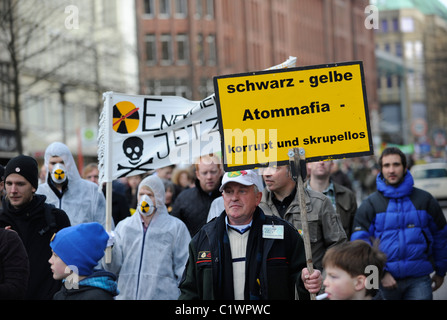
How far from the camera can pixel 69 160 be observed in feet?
29.7

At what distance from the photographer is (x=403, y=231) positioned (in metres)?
7.84

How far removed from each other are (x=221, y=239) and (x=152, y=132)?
329cm

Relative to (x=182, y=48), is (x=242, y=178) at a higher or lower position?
lower

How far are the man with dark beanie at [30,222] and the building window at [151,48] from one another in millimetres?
67256

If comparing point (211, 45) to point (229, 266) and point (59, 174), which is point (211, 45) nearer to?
point (59, 174)

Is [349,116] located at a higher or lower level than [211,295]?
higher

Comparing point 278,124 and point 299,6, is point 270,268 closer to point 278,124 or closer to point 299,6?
point 278,124

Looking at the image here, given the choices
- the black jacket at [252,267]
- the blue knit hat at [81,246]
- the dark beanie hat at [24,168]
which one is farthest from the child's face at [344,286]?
the dark beanie hat at [24,168]

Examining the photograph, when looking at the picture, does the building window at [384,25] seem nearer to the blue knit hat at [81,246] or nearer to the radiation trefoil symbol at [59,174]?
the radiation trefoil symbol at [59,174]

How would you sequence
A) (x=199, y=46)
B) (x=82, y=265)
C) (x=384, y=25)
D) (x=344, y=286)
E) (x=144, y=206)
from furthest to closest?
(x=384, y=25)
(x=199, y=46)
(x=144, y=206)
(x=82, y=265)
(x=344, y=286)

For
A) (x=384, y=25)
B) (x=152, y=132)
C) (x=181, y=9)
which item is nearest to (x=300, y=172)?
(x=152, y=132)

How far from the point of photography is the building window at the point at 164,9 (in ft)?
247
